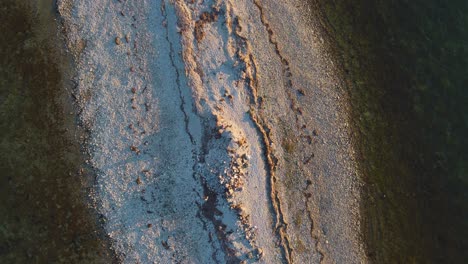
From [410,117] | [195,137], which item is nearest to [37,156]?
[195,137]

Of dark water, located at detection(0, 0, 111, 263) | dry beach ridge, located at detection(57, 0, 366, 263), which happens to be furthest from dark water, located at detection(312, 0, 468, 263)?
dark water, located at detection(0, 0, 111, 263)

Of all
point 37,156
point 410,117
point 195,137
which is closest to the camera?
point 37,156

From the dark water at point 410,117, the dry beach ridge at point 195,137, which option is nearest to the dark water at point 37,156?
the dry beach ridge at point 195,137

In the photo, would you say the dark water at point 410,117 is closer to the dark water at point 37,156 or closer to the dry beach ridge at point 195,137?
the dry beach ridge at point 195,137

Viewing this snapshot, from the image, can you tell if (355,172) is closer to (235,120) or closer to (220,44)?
(235,120)

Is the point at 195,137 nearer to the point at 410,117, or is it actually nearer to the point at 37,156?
the point at 37,156

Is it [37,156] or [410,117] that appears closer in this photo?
[37,156]

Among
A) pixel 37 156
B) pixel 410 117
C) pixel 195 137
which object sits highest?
pixel 410 117
